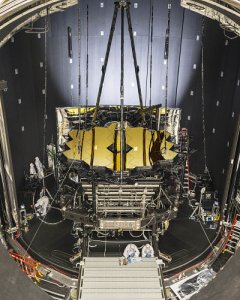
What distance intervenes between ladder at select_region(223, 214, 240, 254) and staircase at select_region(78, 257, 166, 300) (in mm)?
2656

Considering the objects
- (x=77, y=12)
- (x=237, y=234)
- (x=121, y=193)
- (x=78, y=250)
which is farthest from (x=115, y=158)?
(x=77, y=12)

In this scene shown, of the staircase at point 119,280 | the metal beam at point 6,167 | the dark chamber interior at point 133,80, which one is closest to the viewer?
the staircase at point 119,280

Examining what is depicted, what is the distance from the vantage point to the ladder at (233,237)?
13188mm

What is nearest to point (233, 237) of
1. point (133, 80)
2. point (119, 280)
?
point (119, 280)

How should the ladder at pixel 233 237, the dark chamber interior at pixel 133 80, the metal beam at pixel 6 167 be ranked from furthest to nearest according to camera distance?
the dark chamber interior at pixel 133 80, the ladder at pixel 233 237, the metal beam at pixel 6 167

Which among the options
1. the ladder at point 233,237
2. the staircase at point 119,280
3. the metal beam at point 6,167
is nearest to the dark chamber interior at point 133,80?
the ladder at point 233,237

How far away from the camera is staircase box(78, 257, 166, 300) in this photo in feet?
35.4

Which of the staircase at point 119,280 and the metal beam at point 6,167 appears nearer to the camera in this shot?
the staircase at point 119,280

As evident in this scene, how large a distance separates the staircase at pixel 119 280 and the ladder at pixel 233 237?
2.66 m

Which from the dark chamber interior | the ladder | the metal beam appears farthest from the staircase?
the metal beam

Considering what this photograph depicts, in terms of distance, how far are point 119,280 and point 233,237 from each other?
4.43 meters

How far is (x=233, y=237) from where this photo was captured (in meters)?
13.6

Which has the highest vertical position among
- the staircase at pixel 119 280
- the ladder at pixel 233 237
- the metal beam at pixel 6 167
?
the metal beam at pixel 6 167

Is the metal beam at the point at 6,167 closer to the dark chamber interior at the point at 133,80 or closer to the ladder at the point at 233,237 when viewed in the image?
the dark chamber interior at the point at 133,80
